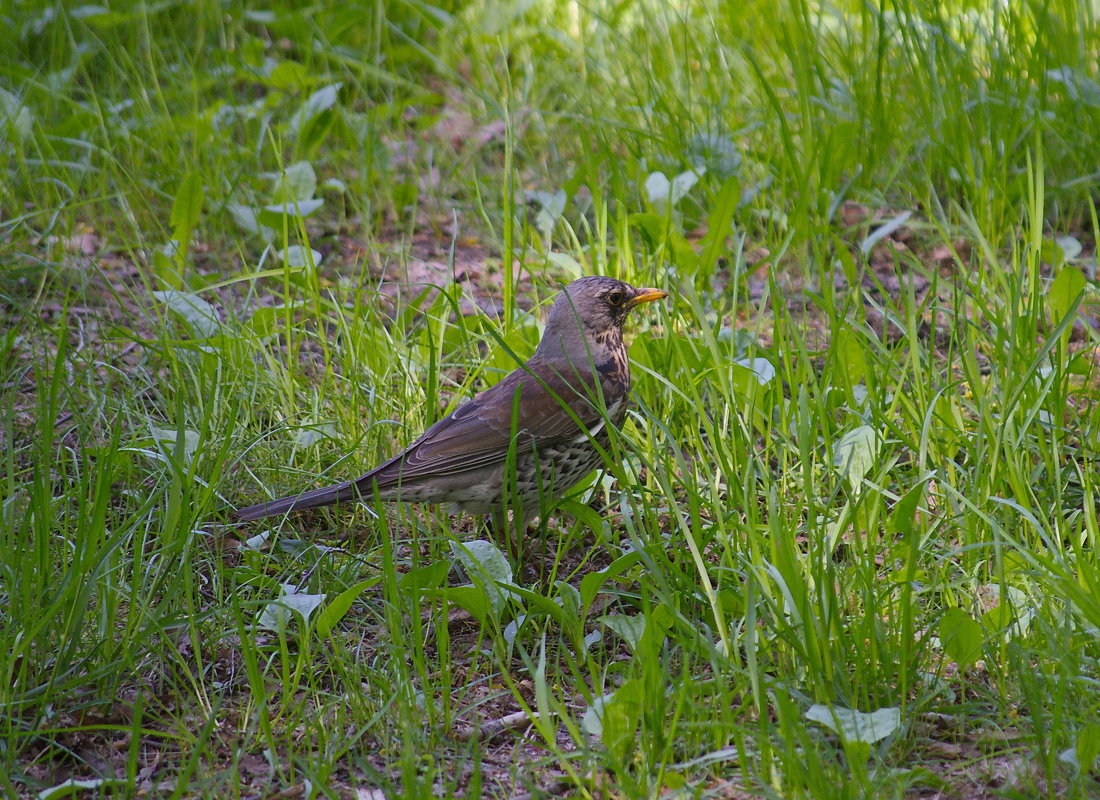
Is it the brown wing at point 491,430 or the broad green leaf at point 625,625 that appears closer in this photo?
the broad green leaf at point 625,625

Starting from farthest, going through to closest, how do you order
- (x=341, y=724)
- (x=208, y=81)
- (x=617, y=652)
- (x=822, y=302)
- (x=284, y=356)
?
(x=208, y=81) → (x=284, y=356) → (x=822, y=302) → (x=617, y=652) → (x=341, y=724)

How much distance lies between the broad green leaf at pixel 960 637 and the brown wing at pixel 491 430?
128cm

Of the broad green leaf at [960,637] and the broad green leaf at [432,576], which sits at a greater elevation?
the broad green leaf at [960,637]

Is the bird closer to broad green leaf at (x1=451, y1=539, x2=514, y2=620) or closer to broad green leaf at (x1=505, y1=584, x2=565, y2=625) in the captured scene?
broad green leaf at (x1=451, y1=539, x2=514, y2=620)

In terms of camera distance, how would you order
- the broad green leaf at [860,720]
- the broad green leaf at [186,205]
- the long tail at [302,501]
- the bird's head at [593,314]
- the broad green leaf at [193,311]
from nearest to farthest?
1. the broad green leaf at [860,720]
2. the long tail at [302,501]
3. the bird's head at [593,314]
4. the broad green leaf at [193,311]
5. the broad green leaf at [186,205]

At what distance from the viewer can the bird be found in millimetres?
3527

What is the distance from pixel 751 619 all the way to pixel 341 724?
38.7 inches

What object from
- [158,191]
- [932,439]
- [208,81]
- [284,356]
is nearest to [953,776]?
[932,439]

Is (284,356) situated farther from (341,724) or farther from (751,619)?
(751,619)

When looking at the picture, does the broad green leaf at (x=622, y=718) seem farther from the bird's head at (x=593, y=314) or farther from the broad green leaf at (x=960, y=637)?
the bird's head at (x=593, y=314)

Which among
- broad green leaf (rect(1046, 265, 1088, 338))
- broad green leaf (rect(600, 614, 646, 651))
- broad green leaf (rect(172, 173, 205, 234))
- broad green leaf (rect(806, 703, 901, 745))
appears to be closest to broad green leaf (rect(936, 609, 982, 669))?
broad green leaf (rect(806, 703, 901, 745))

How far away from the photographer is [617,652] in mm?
3133

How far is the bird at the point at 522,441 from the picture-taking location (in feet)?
11.6

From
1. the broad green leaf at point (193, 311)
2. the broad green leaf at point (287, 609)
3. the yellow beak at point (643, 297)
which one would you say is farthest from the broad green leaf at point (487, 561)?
the broad green leaf at point (193, 311)
